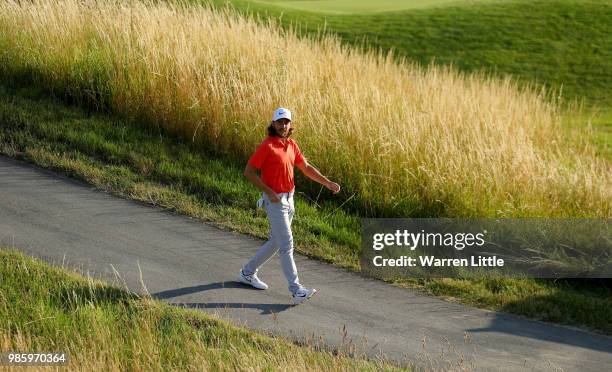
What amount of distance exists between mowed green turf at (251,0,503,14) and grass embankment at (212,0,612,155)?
8.3 inches

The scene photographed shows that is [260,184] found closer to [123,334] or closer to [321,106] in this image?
[123,334]

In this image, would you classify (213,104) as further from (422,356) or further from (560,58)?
(560,58)

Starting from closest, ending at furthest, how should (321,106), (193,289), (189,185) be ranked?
(193,289), (189,185), (321,106)

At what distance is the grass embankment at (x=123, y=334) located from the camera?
7.43 metres

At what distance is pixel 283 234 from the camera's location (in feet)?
28.9

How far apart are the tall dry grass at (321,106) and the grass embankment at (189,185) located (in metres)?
0.51

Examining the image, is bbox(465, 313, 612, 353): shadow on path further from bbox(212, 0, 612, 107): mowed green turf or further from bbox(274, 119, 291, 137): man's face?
bbox(212, 0, 612, 107): mowed green turf

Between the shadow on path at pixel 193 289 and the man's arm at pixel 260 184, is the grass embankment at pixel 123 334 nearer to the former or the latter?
the shadow on path at pixel 193 289

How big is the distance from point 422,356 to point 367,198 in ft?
12.9

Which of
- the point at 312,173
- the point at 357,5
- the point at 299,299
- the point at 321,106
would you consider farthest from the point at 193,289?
the point at 357,5

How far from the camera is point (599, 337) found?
29.7ft

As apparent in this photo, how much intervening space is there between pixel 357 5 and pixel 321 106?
17400mm

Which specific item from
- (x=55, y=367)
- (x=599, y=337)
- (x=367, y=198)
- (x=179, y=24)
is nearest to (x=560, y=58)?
(x=179, y=24)

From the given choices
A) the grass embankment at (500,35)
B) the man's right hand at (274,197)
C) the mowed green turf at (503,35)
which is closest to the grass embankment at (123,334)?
the man's right hand at (274,197)
